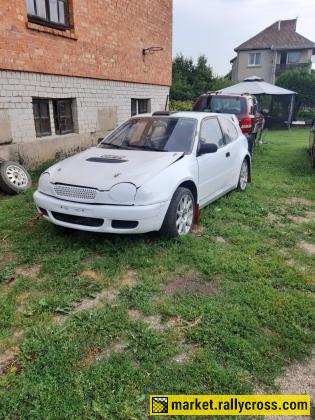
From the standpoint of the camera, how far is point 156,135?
495cm

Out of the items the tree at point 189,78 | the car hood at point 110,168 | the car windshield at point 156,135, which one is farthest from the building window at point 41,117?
the tree at point 189,78

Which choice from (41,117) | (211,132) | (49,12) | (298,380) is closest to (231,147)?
(211,132)

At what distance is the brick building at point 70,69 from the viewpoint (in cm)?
713

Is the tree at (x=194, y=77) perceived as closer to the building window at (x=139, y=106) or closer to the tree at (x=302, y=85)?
the tree at (x=302, y=85)

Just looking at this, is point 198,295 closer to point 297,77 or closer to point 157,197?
point 157,197

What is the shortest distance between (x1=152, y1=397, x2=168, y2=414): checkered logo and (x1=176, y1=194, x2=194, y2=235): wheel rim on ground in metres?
2.36

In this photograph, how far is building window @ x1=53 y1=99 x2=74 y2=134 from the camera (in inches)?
340

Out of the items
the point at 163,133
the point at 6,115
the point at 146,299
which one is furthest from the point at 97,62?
the point at 146,299

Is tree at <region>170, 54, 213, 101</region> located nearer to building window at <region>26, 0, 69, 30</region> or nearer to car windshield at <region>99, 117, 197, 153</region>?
building window at <region>26, 0, 69, 30</region>

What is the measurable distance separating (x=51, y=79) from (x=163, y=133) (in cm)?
448

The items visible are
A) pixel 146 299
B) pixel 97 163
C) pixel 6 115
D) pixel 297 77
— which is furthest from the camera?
pixel 297 77

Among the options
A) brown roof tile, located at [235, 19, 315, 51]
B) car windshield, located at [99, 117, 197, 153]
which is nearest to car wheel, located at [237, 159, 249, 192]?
car windshield, located at [99, 117, 197, 153]

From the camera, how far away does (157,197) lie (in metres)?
3.87

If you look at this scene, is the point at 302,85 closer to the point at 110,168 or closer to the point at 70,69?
the point at 70,69
